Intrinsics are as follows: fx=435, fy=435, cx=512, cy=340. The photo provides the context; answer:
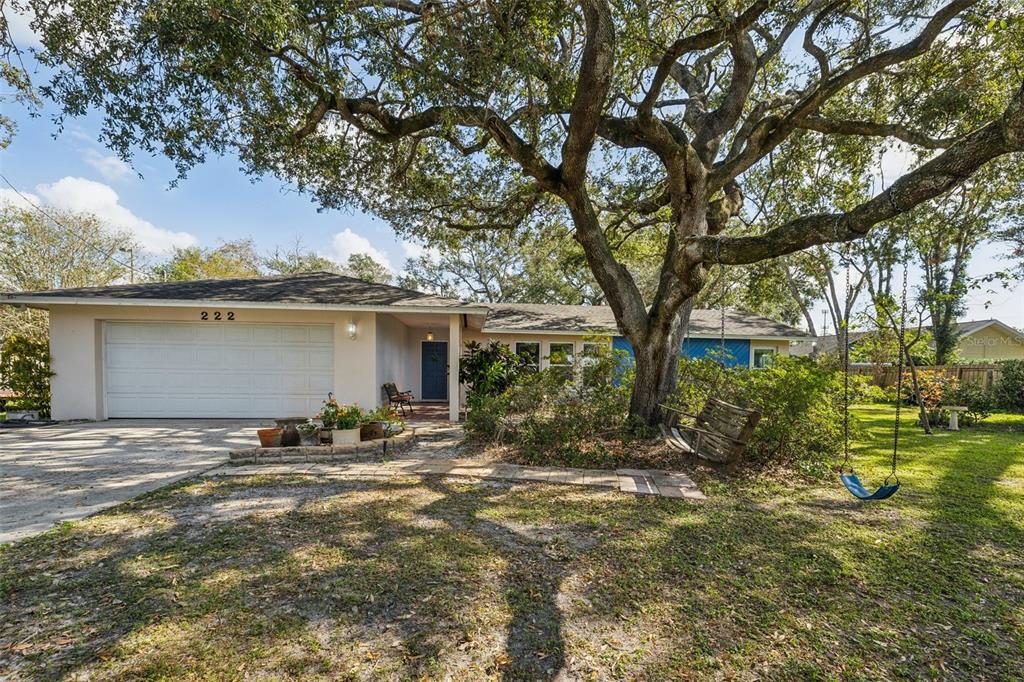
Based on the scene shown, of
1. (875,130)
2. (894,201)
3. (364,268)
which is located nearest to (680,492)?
(894,201)

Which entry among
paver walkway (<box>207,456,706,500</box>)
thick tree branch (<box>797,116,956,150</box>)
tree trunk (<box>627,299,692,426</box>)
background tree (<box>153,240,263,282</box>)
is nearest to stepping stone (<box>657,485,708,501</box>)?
paver walkway (<box>207,456,706,500</box>)

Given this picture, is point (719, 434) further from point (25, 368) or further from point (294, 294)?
point (25, 368)

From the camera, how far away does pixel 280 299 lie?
901 cm

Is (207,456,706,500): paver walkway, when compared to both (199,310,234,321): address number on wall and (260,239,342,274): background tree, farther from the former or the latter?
(260,239,342,274): background tree

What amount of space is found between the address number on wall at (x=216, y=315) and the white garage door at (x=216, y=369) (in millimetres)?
196

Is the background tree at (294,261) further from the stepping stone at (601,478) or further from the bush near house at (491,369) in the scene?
the stepping stone at (601,478)

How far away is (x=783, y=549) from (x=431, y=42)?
21.8 feet

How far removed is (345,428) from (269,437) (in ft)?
3.56

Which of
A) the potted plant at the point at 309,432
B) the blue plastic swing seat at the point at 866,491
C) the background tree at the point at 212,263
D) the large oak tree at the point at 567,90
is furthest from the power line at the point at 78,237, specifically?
the blue plastic swing seat at the point at 866,491

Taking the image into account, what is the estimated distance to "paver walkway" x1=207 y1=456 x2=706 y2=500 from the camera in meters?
5.28

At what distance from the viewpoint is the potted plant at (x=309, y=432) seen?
262 inches

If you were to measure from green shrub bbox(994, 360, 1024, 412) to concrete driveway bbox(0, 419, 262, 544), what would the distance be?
18.6 m

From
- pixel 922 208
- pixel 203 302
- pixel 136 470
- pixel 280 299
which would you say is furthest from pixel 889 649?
pixel 922 208

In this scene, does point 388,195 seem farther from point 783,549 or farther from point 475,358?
point 783,549
